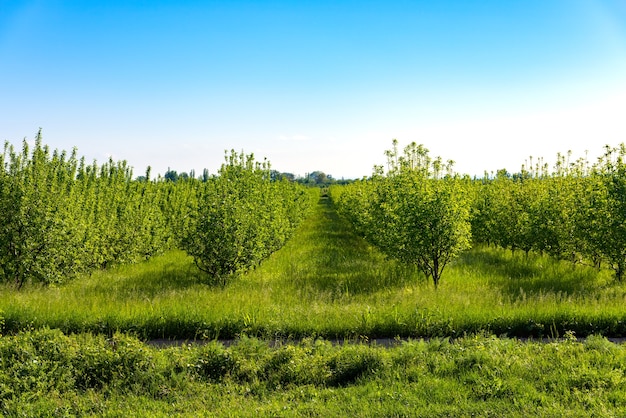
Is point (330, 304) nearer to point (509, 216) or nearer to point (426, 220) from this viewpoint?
point (426, 220)

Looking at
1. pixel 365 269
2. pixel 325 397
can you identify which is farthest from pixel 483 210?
pixel 325 397

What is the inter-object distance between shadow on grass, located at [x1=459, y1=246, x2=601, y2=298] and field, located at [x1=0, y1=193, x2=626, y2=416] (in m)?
0.11

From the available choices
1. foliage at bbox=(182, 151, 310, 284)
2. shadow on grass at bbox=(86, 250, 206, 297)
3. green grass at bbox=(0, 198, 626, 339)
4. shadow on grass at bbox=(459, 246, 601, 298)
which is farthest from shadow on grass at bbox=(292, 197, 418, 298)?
shadow on grass at bbox=(86, 250, 206, 297)

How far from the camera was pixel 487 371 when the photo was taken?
21.8 ft

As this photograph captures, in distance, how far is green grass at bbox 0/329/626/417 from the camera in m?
5.75

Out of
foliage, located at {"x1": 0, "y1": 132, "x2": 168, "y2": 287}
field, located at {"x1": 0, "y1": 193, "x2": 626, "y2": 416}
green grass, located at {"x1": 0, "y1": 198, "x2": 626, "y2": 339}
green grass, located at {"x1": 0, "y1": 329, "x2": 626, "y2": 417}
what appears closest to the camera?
green grass, located at {"x1": 0, "y1": 329, "x2": 626, "y2": 417}

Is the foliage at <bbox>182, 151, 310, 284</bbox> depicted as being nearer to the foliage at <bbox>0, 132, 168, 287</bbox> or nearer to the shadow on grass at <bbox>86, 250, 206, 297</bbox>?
Result: the shadow on grass at <bbox>86, 250, 206, 297</bbox>

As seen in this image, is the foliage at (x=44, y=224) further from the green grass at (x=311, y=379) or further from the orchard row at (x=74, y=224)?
the green grass at (x=311, y=379)

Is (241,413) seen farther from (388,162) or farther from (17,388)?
(388,162)

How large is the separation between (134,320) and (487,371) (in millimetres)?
7330

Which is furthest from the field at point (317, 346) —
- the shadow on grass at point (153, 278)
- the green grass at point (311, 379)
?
the shadow on grass at point (153, 278)

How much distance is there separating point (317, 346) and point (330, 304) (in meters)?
3.07

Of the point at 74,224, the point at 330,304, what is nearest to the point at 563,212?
the point at 330,304

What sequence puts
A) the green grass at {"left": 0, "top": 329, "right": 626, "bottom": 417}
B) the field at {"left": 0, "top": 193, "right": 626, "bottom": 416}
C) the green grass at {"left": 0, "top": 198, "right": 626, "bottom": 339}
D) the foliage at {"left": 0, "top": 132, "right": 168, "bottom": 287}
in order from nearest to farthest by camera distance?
1. the green grass at {"left": 0, "top": 329, "right": 626, "bottom": 417}
2. the field at {"left": 0, "top": 193, "right": 626, "bottom": 416}
3. the green grass at {"left": 0, "top": 198, "right": 626, "bottom": 339}
4. the foliage at {"left": 0, "top": 132, "right": 168, "bottom": 287}
